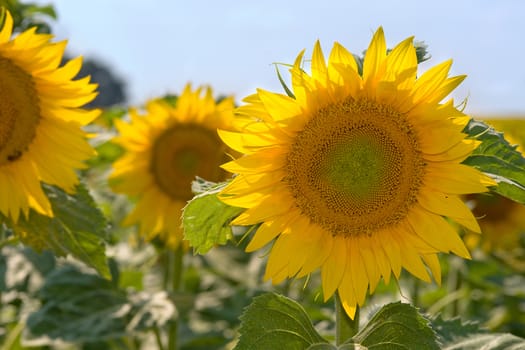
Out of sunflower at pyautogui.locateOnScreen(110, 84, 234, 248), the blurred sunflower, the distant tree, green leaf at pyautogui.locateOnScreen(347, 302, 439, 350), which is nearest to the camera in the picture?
green leaf at pyautogui.locateOnScreen(347, 302, 439, 350)

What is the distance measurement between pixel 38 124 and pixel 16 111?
0.28 ft

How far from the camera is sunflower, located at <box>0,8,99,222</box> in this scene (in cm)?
250

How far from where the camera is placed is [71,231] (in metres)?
2.48

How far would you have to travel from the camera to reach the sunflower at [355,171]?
6.25ft

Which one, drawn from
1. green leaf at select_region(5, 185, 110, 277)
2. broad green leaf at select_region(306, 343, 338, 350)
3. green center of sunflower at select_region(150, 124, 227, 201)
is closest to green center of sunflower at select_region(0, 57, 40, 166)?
green leaf at select_region(5, 185, 110, 277)

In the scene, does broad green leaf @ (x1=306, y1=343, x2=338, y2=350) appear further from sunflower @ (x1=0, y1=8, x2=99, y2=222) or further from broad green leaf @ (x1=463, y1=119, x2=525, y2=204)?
sunflower @ (x1=0, y1=8, x2=99, y2=222)

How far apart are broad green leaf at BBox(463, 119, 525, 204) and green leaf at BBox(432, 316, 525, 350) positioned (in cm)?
38

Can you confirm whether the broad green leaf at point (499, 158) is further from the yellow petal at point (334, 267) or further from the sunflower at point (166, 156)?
the sunflower at point (166, 156)

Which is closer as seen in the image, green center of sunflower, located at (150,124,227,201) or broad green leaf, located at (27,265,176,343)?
broad green leaf, located at (27,265,176,343)

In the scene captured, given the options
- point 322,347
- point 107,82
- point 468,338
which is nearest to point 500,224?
point 468,338

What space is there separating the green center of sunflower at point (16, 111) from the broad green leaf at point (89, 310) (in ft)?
2.51

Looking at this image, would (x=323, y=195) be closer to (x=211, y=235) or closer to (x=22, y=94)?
(x=211, y=235)

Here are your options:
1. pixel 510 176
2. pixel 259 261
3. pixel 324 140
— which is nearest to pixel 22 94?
pixel 324 140

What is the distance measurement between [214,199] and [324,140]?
0.31 m
